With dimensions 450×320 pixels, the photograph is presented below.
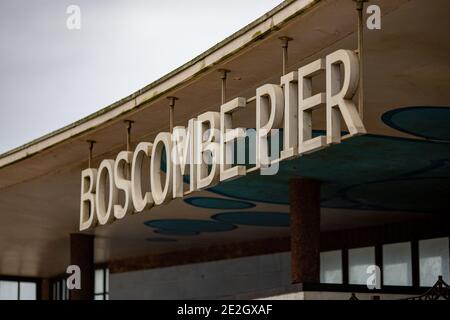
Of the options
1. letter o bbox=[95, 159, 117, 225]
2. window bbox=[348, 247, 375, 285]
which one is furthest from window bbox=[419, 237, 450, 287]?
letter o bbox=[95, 159, 117, 225]

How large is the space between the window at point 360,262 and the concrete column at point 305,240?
835 centimetres

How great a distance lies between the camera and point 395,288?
960 inches

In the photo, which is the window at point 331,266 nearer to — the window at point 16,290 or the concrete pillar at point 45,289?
the concrete pillar at point 45,289

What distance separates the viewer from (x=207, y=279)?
128 feet

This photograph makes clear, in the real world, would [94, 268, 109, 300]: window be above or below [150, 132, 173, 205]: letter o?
below

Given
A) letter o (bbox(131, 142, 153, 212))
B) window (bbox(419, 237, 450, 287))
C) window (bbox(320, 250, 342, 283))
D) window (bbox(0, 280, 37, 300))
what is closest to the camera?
letter o (bbox(131, 142, 153, 212))

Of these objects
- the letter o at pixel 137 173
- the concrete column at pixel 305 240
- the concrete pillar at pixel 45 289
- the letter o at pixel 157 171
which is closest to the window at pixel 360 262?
the concrete column at pixel 305 240

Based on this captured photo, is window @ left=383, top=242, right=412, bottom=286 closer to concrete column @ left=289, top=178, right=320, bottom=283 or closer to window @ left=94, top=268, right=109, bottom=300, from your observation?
concrete column @ left=289, top=178, right=320, bottom=283

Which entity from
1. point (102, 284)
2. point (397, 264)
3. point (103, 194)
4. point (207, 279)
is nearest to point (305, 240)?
point (103, 194)

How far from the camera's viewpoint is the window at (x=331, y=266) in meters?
34.9

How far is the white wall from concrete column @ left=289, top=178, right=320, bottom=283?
10.6 m

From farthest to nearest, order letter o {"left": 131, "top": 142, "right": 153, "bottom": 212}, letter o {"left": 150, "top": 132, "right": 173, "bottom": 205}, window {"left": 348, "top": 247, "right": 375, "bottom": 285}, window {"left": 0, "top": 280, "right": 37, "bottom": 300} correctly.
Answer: window {"left": 0, "top": 280, "right": 37, "bottom": 300} → window {"left": 348, "top": 247, "right": 375, "bottom": 285} → letter o {"left": 131, "top": 142, "right": 153, "bottom": 212} → letter o {"left": 150, "top": 132, "right": 173, "bottom": 205}

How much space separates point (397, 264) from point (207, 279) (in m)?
8.28

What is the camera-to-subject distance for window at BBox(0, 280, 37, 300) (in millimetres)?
47281
